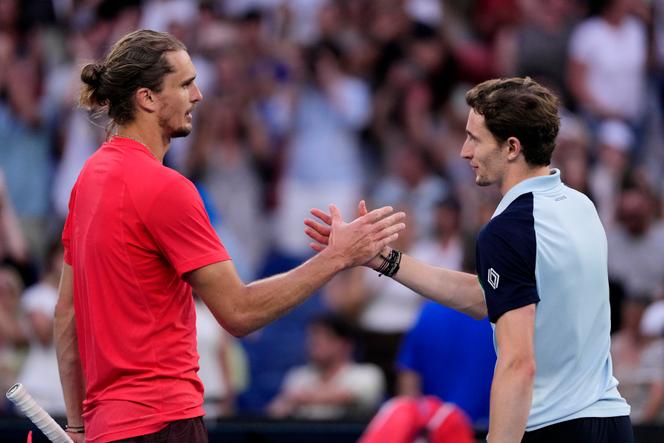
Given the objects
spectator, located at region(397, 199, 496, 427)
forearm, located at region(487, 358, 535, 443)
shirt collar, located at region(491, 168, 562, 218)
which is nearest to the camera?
forearm, located at region(487, 358, 535, 443)

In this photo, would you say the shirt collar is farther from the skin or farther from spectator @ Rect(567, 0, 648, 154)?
spectator @ Rect(567, 0, 648, 154)

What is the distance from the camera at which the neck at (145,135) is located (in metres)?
3.97

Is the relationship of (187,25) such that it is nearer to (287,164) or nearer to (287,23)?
(287,23)

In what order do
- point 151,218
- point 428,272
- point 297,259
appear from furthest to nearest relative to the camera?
point 297,259
point 428,272
point 151,218

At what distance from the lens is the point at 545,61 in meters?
9.73

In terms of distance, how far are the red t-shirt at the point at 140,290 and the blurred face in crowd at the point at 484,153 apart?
91cm

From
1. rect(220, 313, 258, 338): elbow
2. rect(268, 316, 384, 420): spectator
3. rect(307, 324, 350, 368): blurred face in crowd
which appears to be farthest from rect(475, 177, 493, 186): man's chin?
rect(307, 324, 350, 368): blurred face in crowd

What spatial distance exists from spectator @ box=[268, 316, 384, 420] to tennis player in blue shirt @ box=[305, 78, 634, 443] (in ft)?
12.4

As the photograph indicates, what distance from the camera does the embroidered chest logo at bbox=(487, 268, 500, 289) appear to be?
379 centimetres

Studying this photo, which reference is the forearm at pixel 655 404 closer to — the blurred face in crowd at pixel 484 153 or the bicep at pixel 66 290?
the blurred face in crowd at pixel 484 153

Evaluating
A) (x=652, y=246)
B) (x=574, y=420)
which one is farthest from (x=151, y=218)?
(x=652, y=246)

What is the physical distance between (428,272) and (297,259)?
5047 millimetres

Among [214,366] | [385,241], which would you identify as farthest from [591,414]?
[214,366]

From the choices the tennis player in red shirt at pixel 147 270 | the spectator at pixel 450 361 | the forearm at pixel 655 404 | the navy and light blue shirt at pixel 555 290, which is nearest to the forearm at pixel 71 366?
the tennis player in red shirt at pixel 147 270
